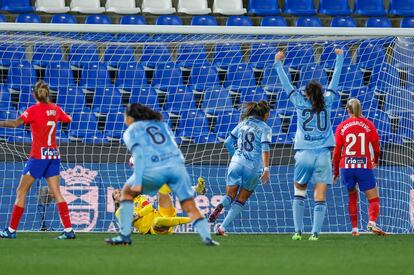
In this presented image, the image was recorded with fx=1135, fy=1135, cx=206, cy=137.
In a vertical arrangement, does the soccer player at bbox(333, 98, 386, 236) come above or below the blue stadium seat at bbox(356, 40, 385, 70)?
below

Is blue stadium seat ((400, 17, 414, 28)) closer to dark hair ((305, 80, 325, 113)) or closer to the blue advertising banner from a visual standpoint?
the blue advertising banner

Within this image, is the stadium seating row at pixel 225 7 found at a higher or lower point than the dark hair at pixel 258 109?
higher

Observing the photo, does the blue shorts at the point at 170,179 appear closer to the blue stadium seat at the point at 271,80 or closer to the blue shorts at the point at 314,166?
the blue shorts at the point at 314,166

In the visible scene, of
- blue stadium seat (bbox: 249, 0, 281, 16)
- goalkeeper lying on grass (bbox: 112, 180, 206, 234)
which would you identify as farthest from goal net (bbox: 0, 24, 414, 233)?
blue stadium seat (bbox: 249, 0, 281, 16)

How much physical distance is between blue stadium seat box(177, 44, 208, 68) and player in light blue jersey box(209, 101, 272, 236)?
13.6 feet

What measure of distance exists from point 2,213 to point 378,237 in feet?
18.4

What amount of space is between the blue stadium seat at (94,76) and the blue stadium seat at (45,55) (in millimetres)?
478

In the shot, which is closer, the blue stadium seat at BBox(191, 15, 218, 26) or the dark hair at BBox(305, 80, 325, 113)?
the dark hair at BBox(305, 80, 325, 113)

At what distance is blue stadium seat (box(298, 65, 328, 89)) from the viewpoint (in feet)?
61.7

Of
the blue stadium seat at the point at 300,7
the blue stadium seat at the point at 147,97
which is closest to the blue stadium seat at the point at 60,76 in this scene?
the blue stadium seat at the point at 147,97

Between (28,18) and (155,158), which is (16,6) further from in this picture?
(155,158)

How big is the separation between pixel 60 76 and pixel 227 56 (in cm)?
301

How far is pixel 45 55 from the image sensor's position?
19.0 metres

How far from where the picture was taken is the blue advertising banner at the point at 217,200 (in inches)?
658
